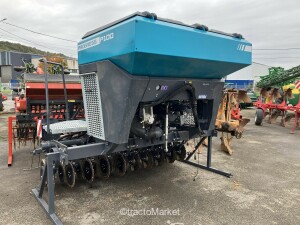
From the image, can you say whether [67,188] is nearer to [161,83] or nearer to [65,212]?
[65,212]

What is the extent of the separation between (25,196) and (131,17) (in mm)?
2521

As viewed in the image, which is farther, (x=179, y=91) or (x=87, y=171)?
(x=87, y=171)

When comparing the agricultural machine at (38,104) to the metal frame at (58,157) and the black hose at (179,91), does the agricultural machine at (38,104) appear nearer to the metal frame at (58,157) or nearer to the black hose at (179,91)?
the metal frame at (58,157)

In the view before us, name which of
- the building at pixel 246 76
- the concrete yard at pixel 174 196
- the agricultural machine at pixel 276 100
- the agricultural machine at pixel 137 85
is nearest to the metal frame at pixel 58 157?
the agricultural machine at pixel 137 85

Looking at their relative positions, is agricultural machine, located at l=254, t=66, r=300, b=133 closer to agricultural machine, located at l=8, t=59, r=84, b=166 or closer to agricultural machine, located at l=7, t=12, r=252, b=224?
agricultural machine, located at l=7, t=12, r=252, b=224

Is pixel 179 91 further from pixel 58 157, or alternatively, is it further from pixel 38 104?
pixel 38 104

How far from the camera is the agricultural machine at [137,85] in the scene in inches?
95.8

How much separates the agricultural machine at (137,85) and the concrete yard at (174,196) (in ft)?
0.80

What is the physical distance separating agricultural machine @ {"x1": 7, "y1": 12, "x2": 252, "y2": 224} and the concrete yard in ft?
0.80

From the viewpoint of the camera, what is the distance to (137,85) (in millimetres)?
2568

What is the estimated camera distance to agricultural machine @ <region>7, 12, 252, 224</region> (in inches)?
95.8

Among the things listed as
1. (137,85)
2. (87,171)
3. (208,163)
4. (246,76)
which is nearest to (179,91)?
(137,85)

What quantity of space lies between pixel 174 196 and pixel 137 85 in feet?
5.35

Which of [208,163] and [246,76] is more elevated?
[246,76]
